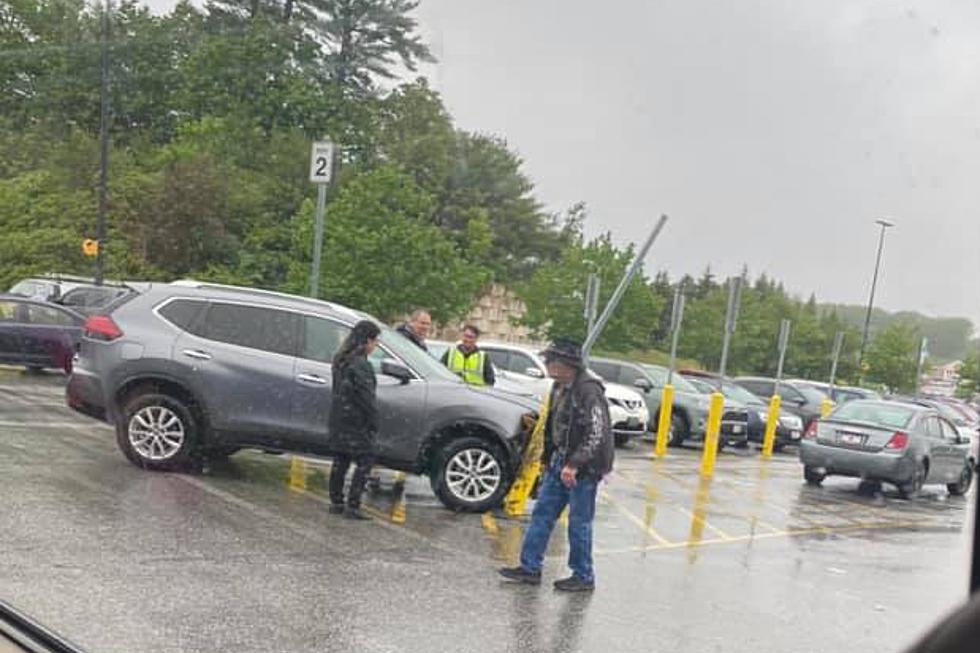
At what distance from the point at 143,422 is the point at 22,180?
18975mm

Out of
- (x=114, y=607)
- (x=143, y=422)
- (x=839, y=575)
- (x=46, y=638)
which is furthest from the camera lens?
(x=143, y=422)

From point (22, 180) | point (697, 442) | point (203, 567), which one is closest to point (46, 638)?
point (203, 567)

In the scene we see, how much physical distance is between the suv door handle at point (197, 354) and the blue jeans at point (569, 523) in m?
3.64

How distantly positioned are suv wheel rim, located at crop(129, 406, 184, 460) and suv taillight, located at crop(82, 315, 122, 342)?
2.35 feet

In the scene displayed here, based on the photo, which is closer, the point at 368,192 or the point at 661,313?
the point at 661,313

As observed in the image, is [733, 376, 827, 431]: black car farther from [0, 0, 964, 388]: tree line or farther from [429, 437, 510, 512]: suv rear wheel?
[429, 437, 510, 512]: suv rear wheel

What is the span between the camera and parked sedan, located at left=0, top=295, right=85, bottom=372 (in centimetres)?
1600

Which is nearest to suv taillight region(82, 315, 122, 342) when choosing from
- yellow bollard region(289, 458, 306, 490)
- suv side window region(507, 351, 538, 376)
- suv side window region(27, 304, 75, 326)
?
yellow bollard region(289, 458, 306, 490)

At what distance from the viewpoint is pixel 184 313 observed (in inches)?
A: 360

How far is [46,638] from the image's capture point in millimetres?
4336

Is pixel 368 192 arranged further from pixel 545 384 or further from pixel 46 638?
pixel 46 638

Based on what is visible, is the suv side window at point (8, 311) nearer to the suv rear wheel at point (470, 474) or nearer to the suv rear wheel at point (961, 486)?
the suv rear wheel at point (470, 474)

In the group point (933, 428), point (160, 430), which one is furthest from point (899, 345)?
point (933, 428)

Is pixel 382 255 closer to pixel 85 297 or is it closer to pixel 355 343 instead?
pixel 85 297
